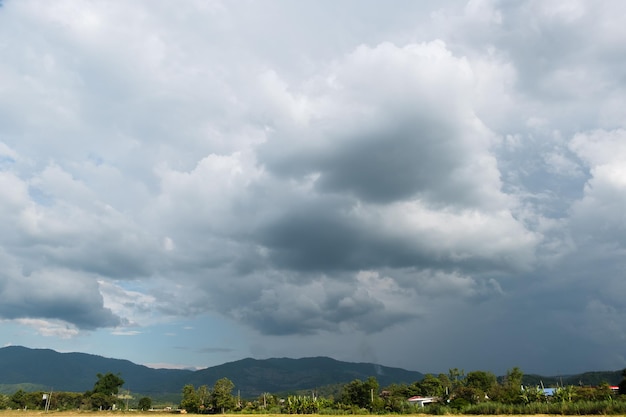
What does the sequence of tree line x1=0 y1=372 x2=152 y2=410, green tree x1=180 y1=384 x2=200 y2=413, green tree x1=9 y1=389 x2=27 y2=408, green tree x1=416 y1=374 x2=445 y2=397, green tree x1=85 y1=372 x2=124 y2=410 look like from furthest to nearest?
green tree x1=85 y1=372 x2=124 y2=410, green tree x1=416 y1=374 x2=445 y2=397, tree line x1=0 y1=372 x2=152 y2=410, green tree x1=9 y1=389 x2=27 y2=408, green tree x1=180 y1=384 x2=200 y2=413

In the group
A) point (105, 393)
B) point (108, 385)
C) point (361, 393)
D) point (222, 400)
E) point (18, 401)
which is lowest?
point (18, 401)

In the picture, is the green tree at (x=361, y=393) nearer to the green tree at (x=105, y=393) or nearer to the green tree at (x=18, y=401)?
the green tree at (x=105, y=393)

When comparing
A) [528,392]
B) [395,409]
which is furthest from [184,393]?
[528,392]

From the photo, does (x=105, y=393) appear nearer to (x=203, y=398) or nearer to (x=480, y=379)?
(x=203, y=398)

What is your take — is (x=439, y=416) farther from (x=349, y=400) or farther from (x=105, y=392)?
(x=105, y=392)

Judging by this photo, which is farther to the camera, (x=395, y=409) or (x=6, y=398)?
(x=6, y=398)

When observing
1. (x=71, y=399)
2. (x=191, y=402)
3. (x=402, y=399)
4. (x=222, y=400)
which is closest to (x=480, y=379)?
(x=402, y=399)

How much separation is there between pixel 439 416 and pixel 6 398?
4732 inches

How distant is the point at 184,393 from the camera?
375 feet

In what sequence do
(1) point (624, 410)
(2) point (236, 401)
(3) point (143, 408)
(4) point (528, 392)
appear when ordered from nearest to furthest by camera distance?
(1) point (624, 410) → (4) point (528, 392) → (2) point (236, 401) → (3) point (143, 408)

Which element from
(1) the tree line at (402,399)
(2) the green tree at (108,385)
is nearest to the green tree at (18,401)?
(1) the tree line at (402,399)

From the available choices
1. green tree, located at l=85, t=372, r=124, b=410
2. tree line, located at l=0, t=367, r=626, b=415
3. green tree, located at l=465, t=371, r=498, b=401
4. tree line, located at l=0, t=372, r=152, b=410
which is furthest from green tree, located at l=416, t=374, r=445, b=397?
green tree, located at l=85, t=372, r=124, b=410

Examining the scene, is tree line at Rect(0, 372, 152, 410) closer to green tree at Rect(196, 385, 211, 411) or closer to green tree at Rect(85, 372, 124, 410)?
green tree at Rect(85, 372, 124, 410)

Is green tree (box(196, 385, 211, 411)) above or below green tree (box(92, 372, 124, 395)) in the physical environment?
below
